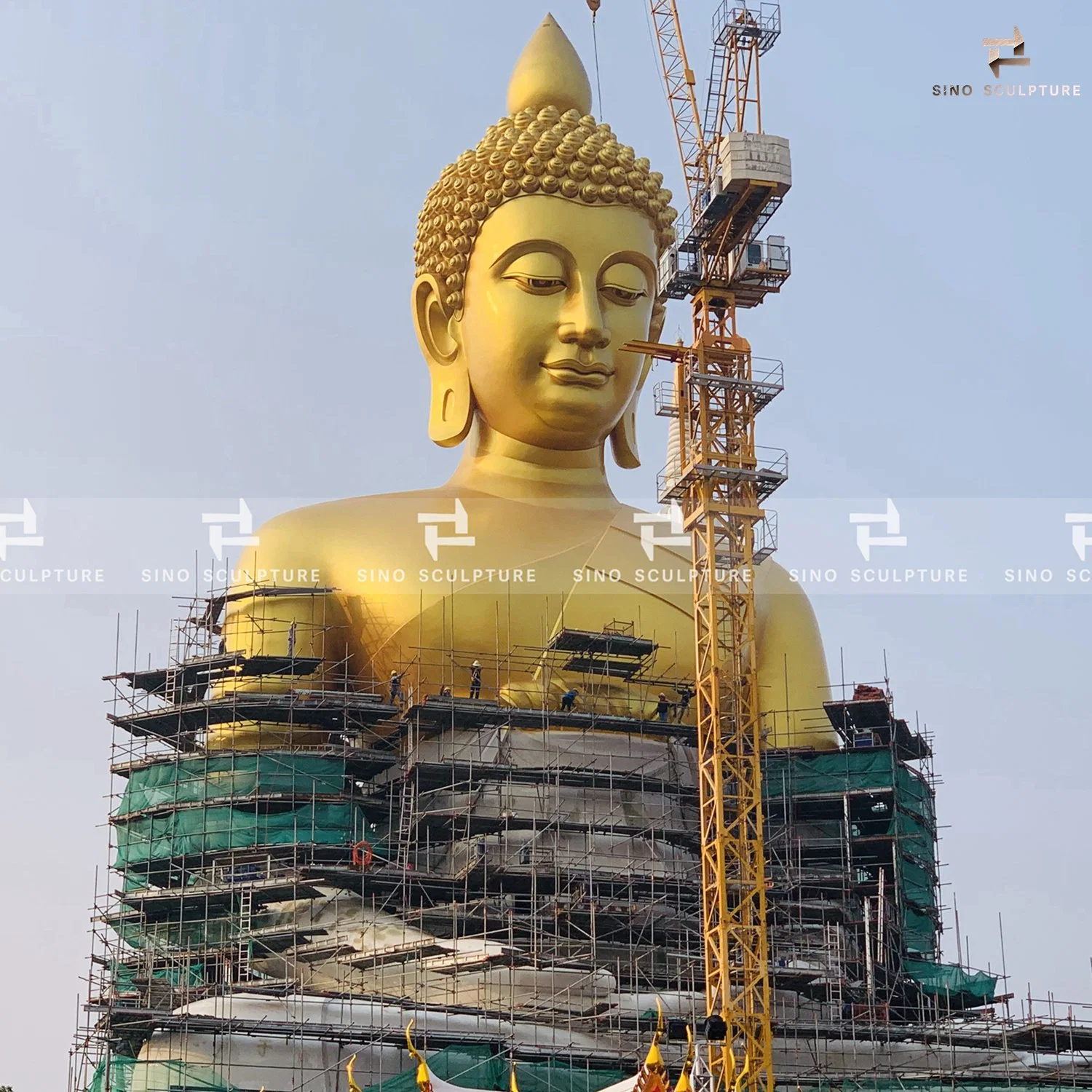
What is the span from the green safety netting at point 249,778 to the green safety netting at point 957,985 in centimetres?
796

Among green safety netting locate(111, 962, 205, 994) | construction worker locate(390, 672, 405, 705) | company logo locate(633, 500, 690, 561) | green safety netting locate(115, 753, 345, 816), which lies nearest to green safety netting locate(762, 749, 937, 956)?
company logo locate(633, 500, 690, 561)

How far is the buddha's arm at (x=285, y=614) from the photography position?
114ft

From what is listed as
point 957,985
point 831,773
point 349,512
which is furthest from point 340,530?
point 957,985

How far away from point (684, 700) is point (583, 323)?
5230 millimetres

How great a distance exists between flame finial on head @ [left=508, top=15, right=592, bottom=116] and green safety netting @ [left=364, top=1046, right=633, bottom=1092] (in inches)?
568

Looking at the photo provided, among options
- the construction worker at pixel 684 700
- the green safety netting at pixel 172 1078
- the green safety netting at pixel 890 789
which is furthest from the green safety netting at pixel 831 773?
the green safety netting at pixel 172 1078

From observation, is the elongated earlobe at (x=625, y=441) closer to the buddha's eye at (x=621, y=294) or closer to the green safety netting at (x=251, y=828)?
the buddha's eye at (x=621, y=294)

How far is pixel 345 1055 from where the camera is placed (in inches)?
1170

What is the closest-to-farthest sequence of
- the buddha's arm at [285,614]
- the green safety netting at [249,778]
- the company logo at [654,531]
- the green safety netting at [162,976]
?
1. the green safety netting at [162,976]
2. the green safety netting at [249,778]
3. the buddha's arm at [285,614]
4. the company logo at [654,531]

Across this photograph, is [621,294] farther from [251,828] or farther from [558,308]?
[251,828]

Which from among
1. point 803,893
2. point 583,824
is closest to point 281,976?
point 583,824

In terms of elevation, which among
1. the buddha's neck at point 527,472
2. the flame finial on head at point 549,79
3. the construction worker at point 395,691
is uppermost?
the flame finial on head at point 549,79

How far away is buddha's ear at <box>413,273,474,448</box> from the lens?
37.0m

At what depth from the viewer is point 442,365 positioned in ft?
122
